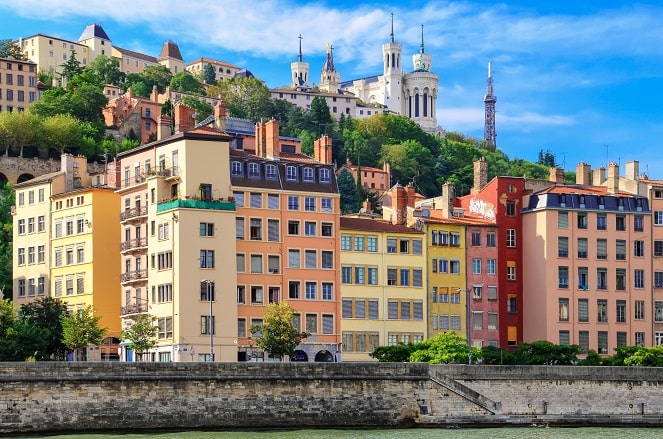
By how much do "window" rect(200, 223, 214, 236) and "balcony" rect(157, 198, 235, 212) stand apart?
908 mm

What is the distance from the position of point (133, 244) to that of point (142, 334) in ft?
23.3

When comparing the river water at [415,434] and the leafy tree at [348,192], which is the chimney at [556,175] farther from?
the leafy tree at [348,192]

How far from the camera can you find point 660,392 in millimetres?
70625

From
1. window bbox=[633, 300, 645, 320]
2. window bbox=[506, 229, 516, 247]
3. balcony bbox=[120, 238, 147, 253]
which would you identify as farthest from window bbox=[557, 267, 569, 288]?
balcony bbox=[120, 238, 147, 253]

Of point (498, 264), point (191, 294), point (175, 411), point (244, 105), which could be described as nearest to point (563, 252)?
point (498, 264)

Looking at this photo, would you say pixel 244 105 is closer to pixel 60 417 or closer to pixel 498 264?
pixel 498 264

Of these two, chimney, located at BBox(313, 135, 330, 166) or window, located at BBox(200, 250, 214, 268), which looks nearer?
window, located at BBox(200, 250, 214, 268)

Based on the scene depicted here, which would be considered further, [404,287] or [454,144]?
[454,144]

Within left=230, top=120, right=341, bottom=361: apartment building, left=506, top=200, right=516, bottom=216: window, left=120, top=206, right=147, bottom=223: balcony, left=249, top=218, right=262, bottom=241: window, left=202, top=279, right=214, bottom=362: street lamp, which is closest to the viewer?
left=202, top=279, right=214, bottom=362: street lamp

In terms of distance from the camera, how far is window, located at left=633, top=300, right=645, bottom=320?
88500 mm

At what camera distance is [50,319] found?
7988cm

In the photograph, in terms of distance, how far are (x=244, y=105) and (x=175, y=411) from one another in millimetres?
130403

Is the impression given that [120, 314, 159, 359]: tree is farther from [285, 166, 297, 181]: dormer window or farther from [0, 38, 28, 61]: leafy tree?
[0, 38, 28, 61]: leafy tree

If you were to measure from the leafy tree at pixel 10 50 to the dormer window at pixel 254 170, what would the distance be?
103 m
